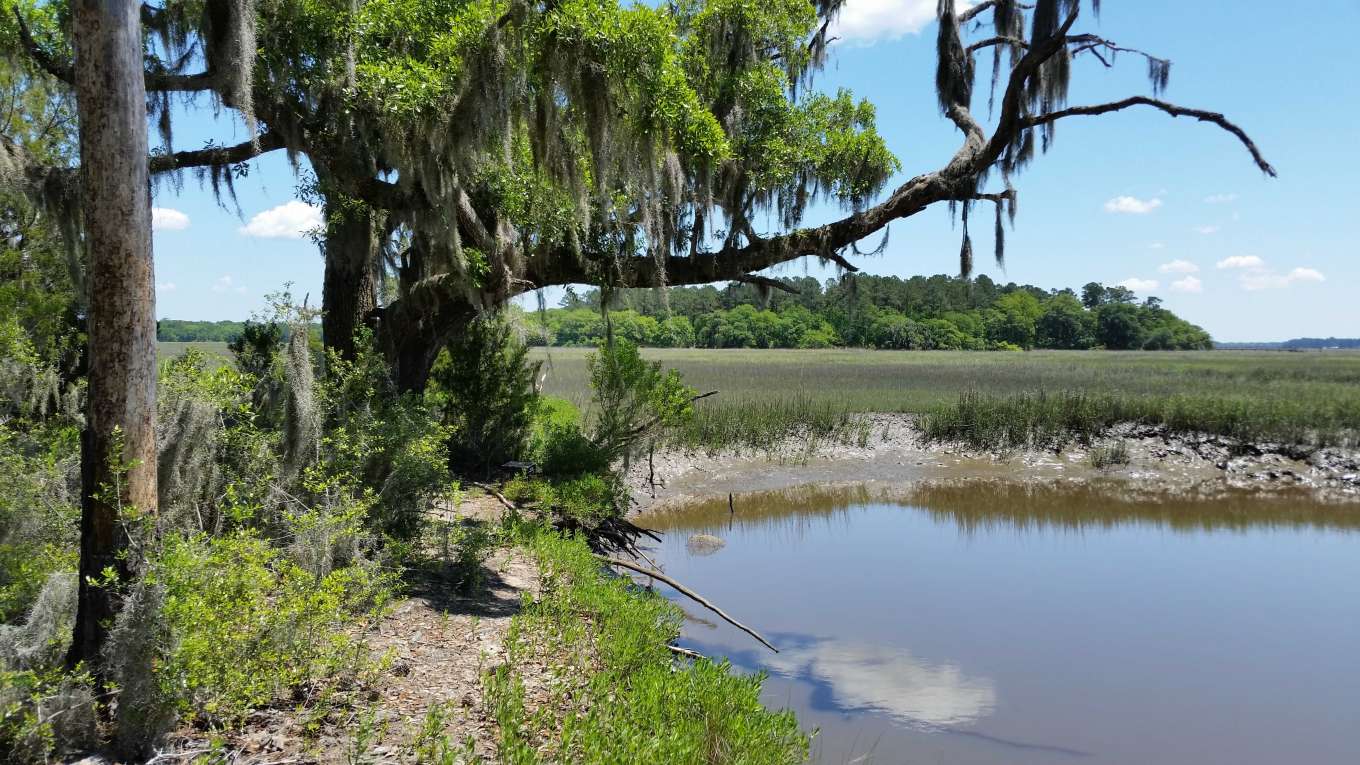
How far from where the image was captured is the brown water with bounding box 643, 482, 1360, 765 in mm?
6578

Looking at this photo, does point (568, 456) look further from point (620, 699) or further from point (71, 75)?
point (71, 75)

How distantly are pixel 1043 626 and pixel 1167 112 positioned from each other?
20.3 feet

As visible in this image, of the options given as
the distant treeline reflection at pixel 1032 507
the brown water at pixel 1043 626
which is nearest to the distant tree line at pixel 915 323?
the distant treeline reflection at pixel 1032 507

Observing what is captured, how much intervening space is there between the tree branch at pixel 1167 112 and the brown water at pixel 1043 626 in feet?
17.8

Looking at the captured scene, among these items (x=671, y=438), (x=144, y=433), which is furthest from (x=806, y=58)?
(x=144, y=433)

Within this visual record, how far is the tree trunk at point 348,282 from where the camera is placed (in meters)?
9.05

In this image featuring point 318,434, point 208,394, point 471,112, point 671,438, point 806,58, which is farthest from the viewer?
point 671,438

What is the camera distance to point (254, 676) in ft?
13.0

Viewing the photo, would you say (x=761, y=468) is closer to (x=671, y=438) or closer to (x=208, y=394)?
(x=671, y=438)

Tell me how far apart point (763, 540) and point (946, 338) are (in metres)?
62.4

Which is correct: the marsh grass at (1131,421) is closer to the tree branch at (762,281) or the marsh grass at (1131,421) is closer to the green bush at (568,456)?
the tree branch at (762,281)

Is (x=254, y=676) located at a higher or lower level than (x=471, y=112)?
lower

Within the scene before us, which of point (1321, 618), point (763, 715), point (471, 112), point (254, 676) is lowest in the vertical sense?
point (1321, 618)

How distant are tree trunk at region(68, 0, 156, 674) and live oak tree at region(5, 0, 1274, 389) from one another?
2.95m
